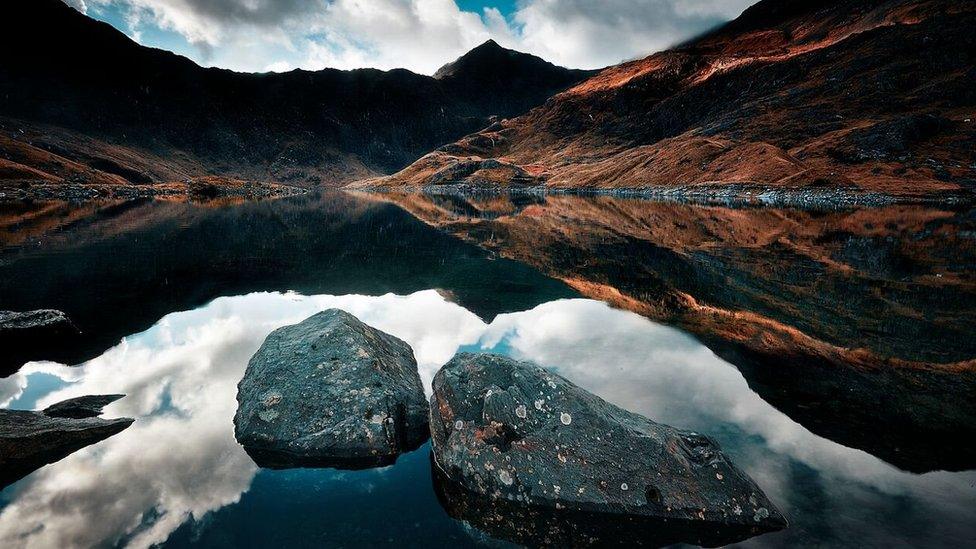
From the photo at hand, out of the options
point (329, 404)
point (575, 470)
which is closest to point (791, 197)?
point (575, 470)

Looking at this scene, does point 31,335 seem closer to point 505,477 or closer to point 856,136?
point 505,477

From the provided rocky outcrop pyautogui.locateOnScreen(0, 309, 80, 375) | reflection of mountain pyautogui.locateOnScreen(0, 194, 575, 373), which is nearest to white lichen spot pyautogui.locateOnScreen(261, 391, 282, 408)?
reflection of mountain pyautogui.locateOnScreen(0, 194, 575, 373)

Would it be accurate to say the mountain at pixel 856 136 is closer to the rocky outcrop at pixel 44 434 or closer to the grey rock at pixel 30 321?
the rocky outcrop at pixel 44 434

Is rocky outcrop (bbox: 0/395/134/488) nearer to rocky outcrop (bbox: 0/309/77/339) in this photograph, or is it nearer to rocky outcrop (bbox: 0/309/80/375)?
rocky outcrop (bbox: 0/309/80/375)

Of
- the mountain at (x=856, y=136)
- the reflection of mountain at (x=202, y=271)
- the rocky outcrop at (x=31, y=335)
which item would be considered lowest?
the reflection of mountain at (x=202, y=271)

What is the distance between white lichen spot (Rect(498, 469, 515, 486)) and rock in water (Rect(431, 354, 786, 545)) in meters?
0.02

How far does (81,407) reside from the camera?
10.7 metres

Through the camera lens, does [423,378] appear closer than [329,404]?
No

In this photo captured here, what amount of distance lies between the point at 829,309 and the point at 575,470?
17.6 meters

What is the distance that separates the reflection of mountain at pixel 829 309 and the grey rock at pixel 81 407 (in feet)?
55.0

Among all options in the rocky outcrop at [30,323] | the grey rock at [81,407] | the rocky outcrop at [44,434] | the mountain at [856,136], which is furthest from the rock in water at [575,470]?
the mountain at [856,136]

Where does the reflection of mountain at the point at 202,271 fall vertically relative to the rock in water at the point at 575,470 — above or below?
below

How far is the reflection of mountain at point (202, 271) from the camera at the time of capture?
19500 mm

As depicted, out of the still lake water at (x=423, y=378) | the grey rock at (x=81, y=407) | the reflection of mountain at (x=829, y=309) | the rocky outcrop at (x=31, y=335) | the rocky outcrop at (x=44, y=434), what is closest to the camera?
the still lake water at (x=423, y=378)
